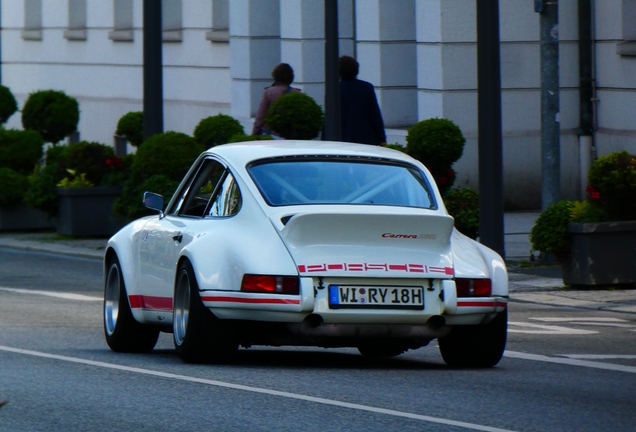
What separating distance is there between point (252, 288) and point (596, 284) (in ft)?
21.2

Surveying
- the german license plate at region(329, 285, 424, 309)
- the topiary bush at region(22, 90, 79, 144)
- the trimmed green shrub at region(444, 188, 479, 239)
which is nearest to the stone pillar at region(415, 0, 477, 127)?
the trimmed green shrub at region(444, 188, 479, 239)

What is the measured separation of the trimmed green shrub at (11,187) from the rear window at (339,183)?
13.0 meters

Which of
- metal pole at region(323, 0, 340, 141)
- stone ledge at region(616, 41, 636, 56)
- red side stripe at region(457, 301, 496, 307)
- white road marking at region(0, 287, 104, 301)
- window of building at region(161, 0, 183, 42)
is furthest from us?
window of building at region(161, 0, 183, 42)

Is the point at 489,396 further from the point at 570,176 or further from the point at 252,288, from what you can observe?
the point at 570,176

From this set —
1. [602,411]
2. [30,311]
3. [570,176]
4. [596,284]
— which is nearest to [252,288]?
[602,411]

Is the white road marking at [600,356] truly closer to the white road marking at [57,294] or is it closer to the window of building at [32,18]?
the white road marking at [57,294]

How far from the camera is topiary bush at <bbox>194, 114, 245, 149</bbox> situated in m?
19.8

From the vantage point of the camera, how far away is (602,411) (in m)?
8.05

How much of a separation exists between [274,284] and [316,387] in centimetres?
64

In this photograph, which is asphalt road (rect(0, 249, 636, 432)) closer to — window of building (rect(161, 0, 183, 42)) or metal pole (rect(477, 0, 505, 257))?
metal pole (rect(477, 0, 505, 257))

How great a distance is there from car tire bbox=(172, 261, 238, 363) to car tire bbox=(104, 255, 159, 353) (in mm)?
1106

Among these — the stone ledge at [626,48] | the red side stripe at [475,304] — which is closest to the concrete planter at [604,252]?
the red side stripe at [475,304]

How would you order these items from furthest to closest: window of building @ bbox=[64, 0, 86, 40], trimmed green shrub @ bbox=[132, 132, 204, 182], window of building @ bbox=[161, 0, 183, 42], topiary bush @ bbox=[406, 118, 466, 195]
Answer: window of building @ bbox=[64, 0, 86, 40] < window of building @ bbox=[161, 0, 183, 42] < trimmed green shrub @ bbox=[132, 132, 204, 182] < topiary bush @ bbox=[406, 118, 466, 195]

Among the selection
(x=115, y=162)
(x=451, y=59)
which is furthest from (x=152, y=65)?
(x=451, y=59)
